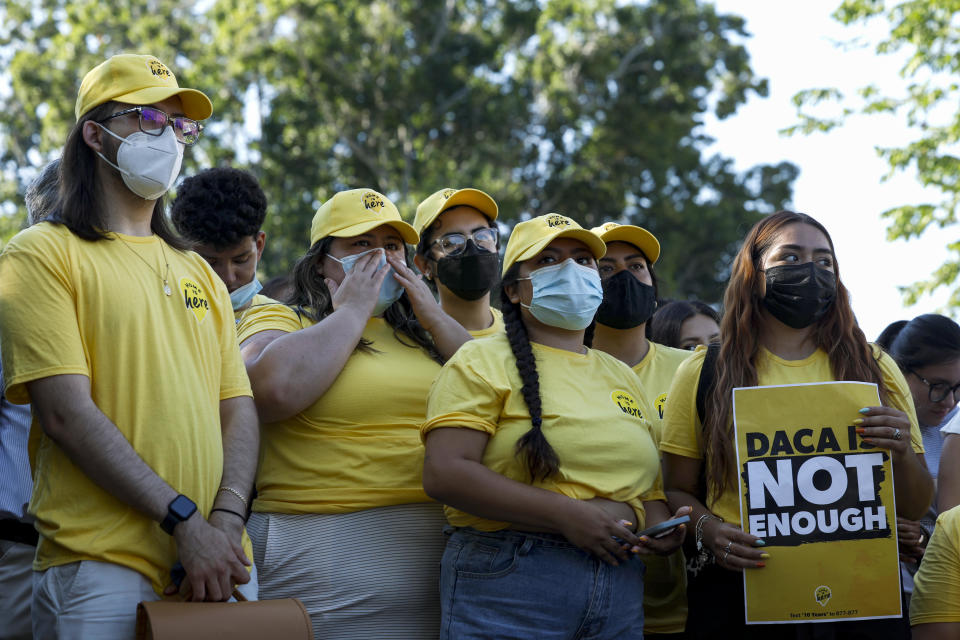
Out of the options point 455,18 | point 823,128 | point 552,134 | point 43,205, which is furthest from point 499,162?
point 43,205


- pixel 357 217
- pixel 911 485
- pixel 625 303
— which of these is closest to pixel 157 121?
pixel 357 217

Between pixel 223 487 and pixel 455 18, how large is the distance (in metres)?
22.3

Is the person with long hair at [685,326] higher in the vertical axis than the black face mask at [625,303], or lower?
higher

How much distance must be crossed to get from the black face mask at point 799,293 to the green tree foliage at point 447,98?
17928 millimetres

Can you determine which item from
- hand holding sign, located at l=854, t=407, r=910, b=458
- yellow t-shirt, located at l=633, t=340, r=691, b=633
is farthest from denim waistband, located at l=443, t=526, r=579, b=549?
hand holding sign, located at l=854, t=407, r=910, b=458

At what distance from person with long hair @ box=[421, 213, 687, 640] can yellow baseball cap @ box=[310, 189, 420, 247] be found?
764mm

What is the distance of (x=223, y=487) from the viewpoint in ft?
11.8

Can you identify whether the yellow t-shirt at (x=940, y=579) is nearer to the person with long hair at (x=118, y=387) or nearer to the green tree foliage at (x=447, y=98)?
the person with long hair at (x=118, y=387)

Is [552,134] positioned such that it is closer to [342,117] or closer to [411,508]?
[342,117]

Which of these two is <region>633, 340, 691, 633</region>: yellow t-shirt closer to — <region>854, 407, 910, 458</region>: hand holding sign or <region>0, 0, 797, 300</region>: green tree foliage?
<region>854, 407, 910, 458</region>: hand holding sign

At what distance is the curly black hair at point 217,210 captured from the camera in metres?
5.04

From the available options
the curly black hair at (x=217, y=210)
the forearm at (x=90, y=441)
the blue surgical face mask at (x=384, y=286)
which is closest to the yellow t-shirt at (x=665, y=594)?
the blue surgical face mask at (x=384, y=286)

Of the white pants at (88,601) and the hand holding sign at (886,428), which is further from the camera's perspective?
the hand holding sign at (886,428)

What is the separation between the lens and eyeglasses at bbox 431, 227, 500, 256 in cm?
476
